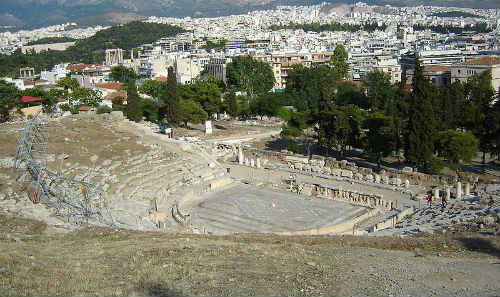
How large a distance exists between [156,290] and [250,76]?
217 ft

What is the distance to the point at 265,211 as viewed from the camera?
2580cm

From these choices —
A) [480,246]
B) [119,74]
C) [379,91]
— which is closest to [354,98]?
[379,91]

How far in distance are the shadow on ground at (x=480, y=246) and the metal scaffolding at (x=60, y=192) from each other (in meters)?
13.4

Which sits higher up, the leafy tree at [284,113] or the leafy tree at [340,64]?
the leafy tree at [340,64]

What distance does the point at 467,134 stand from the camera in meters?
32.2

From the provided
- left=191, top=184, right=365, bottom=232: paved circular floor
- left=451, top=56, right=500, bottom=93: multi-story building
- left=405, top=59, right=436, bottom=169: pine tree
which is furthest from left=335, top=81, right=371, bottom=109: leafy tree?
left=191, top=184, right=365, bottom=232: paved circular floor

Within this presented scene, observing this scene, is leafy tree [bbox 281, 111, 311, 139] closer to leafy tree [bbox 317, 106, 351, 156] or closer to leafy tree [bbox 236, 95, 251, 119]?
leafy tree [bbox 317, 106, 351, 156]

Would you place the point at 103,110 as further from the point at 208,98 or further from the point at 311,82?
the point at 311,82

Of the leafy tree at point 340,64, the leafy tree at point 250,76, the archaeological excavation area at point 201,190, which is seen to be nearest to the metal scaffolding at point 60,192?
the archaeological excavation area at point 201,190

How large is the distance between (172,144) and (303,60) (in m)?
64.6

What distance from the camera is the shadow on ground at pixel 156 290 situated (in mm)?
12070

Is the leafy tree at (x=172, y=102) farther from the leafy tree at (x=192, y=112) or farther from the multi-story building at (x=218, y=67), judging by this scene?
the multi-story building at (x=218, y=67)

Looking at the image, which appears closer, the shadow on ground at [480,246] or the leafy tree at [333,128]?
the shadow on ground at [480,246]

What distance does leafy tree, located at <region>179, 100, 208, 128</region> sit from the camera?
4972cm
